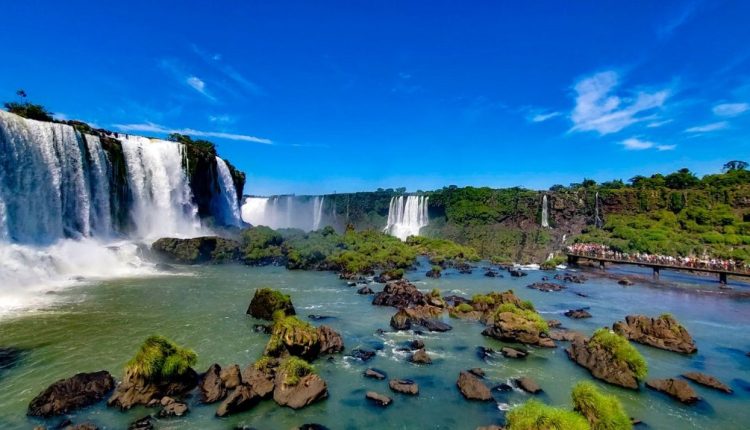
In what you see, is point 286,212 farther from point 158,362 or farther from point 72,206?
point 158,362

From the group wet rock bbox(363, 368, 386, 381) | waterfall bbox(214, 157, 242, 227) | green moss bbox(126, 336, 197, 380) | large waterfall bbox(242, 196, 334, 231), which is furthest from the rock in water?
large waterfall bbox(242, 196, 334, 231)

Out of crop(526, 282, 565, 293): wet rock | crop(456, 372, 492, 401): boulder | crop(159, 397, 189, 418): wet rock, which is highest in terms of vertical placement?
crop(526, 282, 565, 293): wet rock

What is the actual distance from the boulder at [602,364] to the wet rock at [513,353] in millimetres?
1939

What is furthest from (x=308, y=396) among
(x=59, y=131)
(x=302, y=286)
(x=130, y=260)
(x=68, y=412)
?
(x=59, y=131)

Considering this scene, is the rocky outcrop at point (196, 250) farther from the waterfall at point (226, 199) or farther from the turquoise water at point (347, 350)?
the waterfall at point (226, 199)

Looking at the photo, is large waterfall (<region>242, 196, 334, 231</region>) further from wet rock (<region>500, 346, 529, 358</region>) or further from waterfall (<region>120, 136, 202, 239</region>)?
wet rock (<region>500, 346, 529, 358</region>)

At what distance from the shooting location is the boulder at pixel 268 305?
22016 millimetres

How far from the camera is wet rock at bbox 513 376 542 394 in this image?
13633 mm

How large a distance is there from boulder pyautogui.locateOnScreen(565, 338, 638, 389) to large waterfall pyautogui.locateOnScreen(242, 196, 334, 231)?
8107 cm

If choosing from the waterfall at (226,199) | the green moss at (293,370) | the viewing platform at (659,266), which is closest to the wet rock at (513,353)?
the green moss at (293,370)

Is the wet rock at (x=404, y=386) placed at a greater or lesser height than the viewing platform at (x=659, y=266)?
lesser

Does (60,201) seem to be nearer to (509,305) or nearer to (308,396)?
(308,396)

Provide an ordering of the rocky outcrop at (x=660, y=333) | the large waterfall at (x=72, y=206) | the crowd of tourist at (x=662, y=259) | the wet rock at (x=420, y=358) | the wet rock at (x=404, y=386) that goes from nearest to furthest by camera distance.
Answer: the wet rock at (x=404, y=386)
the wet rock at (x=420, y=358)
the rocky outcrop at (x=660, y=333)
the large waterfall at (x=72, y=206)
the crowd of tourist at (x=662, y=259)

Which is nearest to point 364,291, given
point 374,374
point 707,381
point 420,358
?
point 420,358
